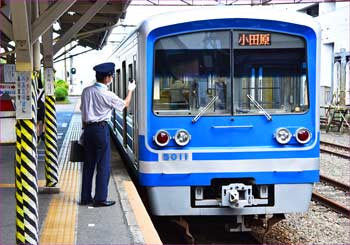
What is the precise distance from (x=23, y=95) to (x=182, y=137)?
6.83 ft

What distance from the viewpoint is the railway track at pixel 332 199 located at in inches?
325

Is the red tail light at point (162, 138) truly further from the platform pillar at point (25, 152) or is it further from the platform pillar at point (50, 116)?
the platform pillar at point (50, 116)

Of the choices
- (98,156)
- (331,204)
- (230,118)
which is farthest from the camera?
(331,204)

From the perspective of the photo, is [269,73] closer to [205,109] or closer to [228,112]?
[228,112]

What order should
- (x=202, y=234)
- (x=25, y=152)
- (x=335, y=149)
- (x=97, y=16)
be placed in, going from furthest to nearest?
(x=335, y=149)
(x=97, y=16)
(x=202, y=234)
(x=25, y=152)

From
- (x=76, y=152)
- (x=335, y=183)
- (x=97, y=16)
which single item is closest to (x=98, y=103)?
(x=76, y=152)

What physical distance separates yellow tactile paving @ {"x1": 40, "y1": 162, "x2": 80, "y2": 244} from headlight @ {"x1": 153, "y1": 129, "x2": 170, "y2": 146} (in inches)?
48.0

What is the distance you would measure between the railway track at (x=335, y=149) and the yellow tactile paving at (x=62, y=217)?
8.22 meters

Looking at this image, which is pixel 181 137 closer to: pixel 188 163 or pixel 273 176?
pixel 188 163

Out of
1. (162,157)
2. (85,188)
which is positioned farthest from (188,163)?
(85,188)

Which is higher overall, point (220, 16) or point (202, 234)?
point (220, 16)

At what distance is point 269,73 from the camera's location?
6.13 metres

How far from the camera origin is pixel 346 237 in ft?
23.1

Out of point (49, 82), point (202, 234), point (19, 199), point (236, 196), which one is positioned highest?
point (49, 82)
